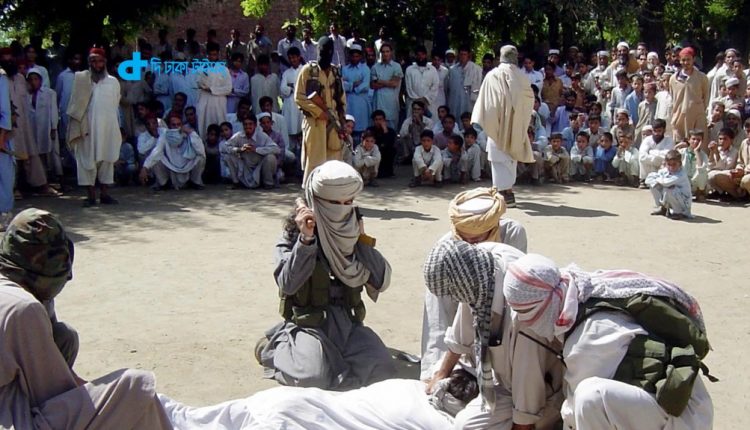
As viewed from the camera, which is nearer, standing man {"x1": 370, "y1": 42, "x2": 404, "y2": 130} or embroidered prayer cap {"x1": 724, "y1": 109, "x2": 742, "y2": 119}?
embroidered prayer cap {"x1": 724, "y1": 109, "x2": 742, "y2": 119}

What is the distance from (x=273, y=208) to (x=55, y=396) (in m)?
6.92

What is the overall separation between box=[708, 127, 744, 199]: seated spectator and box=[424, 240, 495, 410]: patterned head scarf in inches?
307

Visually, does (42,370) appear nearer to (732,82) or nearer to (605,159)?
(605,159)

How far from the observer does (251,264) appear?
7.32m

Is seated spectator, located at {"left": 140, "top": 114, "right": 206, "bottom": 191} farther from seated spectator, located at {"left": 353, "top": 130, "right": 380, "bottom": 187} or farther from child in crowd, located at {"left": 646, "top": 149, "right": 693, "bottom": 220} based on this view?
child in crowd, located at {"left": 646, "top": 149, "right": 693, "bottom": 220}

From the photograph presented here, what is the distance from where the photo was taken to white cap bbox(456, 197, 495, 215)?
14.7 feet

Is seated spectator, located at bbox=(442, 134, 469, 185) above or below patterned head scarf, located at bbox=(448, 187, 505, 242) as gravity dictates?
below

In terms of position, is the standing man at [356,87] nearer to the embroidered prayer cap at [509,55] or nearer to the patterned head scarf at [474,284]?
the embroidered prayer cap at [509,55]

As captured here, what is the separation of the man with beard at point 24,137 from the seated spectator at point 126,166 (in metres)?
0.85

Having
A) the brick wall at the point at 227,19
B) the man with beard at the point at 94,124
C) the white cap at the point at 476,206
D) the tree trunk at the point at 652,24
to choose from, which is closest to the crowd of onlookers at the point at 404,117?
the man with beard at the point at 94,124

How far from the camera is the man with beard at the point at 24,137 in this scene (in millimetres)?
10234

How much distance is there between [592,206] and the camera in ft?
33.6

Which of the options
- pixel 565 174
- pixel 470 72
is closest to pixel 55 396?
pixel 565 174

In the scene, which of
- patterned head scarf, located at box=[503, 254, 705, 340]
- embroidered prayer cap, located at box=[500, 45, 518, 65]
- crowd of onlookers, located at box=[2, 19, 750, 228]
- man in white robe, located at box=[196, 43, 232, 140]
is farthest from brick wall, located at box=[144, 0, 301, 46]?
patterned head scarf, located at box=[503, 254, 705, 340]
